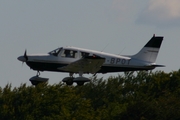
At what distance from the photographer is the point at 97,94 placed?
103m

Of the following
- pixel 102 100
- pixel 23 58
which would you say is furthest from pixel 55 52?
pixel 102 100

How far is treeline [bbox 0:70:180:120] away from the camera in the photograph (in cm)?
8731

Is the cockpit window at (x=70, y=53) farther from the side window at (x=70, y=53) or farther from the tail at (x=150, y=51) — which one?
the tail at (x=150, y=51)

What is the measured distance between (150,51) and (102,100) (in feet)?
144

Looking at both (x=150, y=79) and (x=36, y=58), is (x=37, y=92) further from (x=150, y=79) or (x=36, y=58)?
(x=36, y=58)

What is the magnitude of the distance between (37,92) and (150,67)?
1499 inches

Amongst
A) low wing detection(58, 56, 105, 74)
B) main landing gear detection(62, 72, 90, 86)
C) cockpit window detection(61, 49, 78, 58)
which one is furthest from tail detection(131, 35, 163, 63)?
cockpit window detection(61, 49, 78, 58)

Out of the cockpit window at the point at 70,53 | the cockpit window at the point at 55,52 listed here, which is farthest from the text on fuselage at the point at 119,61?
the cockpit window at the point at 55,52

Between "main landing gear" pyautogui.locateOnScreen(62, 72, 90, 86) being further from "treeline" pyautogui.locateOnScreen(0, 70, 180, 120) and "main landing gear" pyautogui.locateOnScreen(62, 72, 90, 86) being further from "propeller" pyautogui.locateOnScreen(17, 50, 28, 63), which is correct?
"treeline" pyautogui.locateOnScreen(0, 70, 180, 120)

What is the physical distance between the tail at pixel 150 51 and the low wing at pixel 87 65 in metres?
3.40

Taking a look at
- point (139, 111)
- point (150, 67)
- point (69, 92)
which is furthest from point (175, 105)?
point (150, 67)

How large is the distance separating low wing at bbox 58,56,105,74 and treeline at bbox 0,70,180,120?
2779 centimetres

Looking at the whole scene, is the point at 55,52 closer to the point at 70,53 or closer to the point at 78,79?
the point at 70,53

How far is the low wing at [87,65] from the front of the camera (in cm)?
5522
